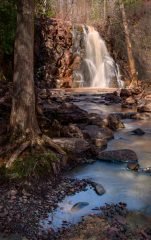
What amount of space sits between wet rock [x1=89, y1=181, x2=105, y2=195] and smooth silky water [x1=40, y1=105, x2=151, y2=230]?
8 centimetres

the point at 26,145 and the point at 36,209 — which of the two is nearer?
the point at 36,209

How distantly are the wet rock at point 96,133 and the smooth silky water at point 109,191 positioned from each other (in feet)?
1.75

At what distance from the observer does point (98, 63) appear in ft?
102

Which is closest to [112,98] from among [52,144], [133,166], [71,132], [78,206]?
[71,132]

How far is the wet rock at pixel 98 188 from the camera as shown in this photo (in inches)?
282

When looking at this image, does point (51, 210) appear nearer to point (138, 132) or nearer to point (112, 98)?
point (138, 132)

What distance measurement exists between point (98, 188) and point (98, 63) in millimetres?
24386

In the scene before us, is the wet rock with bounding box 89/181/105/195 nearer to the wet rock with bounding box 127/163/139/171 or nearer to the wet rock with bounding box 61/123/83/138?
the wet rock with bounding box 127/163/139/171

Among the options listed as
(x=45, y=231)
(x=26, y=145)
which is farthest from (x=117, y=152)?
(x=45, y=231)

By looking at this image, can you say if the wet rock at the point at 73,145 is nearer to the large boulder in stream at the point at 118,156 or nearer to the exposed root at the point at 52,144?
the large boulder in stream at the point at 118,156

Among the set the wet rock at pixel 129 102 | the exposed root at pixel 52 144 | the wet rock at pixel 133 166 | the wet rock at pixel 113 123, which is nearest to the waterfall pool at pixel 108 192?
the wet rock at pixel 133 166

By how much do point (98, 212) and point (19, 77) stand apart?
3.16 meters

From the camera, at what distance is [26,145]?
7727mm

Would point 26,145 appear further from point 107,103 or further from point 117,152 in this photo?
point 107,103
